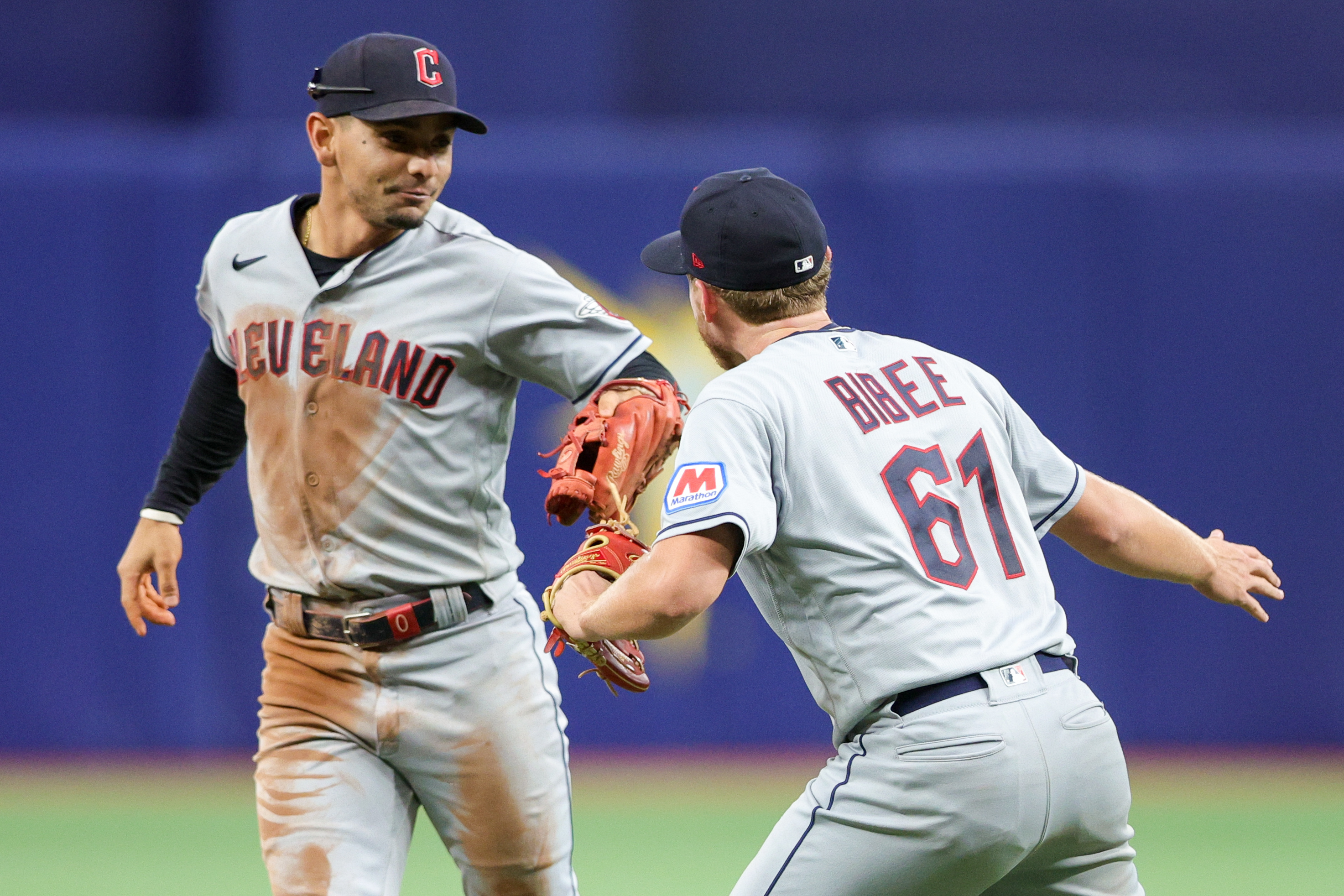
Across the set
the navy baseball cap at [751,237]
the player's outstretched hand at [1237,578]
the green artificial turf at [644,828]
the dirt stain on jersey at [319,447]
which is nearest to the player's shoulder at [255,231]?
the dirt stain on jersey at [319,447]

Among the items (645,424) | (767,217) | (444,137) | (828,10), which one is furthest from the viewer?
(828,10)

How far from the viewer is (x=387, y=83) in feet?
10.2

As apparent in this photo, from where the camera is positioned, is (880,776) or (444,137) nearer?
(880,776)

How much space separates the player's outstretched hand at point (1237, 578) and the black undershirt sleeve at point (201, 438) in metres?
2.09

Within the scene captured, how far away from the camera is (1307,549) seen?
736cm

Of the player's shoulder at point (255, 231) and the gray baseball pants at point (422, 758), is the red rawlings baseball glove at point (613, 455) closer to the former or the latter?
the gray baseball pants at point (422, 758)

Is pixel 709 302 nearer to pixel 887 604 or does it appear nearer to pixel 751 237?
pixel 751 237

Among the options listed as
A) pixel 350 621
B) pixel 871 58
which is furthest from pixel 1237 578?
pixel 871 58

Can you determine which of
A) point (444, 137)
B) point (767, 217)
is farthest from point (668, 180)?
point (767, 217)

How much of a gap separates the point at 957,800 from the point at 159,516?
198 cm

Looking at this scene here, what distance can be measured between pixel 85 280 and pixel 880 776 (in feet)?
19.1

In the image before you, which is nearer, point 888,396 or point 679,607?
point 679,607

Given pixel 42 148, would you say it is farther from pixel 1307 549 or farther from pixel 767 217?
pixel 1307 549

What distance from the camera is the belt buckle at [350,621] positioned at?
3.08m
